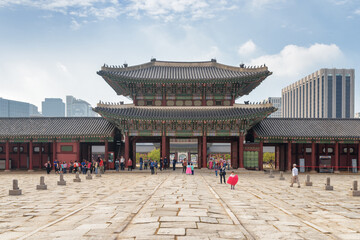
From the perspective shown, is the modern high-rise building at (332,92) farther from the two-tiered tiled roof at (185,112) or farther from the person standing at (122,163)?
the person standing at (122,163)

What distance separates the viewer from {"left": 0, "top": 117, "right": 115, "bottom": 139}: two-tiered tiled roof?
3381 cm

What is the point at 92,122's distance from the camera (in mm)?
37031

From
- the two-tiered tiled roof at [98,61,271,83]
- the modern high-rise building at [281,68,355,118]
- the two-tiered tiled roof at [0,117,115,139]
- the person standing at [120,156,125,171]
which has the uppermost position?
the modern high-rise building at [281,68,355,118]

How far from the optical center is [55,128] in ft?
116

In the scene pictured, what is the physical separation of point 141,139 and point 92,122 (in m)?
5.95

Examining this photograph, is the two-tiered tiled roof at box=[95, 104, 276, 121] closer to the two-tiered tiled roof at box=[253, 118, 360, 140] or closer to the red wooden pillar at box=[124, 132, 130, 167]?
the red wooden pillar at box=[124, 132, 130, 167]

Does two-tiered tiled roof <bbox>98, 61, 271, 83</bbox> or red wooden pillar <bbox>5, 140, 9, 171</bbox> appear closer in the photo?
two-tiered tiled roof <bbox>98, 61, 271, 83</bbox>

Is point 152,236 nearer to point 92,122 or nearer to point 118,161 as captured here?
point 118,161

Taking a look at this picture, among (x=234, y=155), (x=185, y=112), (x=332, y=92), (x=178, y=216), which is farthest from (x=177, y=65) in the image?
(x=332, y=92)

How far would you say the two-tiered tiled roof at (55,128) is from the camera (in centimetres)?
3381

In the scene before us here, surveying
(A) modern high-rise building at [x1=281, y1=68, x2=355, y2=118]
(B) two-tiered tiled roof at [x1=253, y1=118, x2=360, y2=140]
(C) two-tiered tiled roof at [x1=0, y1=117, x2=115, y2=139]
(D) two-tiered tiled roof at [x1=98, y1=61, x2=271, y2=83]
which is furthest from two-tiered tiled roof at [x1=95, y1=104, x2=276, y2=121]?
(A) modern high-rise building at [x1=281, y1=68, x2=355, y2=118]

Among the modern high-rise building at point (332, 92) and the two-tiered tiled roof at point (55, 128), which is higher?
the modern high-rise building at point (332, 92)

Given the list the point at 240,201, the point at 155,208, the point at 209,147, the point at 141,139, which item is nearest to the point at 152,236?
the point at 155,208

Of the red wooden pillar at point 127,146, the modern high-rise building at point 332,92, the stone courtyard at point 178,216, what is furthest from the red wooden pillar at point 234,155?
the modern high-rise building at point 332,92
